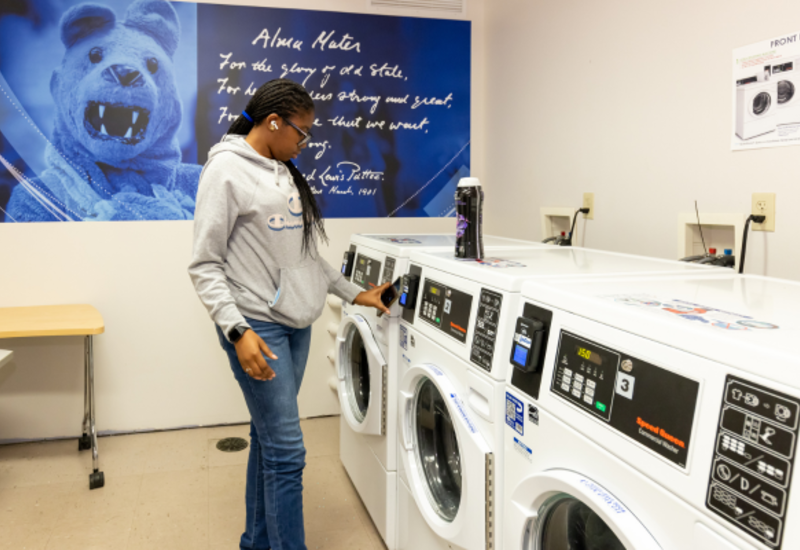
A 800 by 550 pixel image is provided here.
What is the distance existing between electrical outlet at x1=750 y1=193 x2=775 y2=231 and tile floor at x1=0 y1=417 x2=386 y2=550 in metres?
1.61

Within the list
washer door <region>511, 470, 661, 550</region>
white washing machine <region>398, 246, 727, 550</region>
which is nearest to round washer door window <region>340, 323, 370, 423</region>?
white washing machine <region>398, 246, 727, 550</region>

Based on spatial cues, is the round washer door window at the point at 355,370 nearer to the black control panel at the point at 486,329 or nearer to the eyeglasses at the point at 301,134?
the eyeglasses at the point at 301,134

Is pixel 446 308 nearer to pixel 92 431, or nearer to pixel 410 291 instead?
pixel 410 291

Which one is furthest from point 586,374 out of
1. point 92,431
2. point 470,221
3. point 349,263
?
point 92,431

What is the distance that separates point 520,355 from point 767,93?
1.08m

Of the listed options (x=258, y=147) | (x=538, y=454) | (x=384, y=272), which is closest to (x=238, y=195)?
(x=258, y=147)

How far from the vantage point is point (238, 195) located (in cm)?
162

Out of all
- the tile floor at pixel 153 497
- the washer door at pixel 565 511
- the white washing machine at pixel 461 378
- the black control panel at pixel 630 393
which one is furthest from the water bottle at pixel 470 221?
the tile floor at pixel 153 497

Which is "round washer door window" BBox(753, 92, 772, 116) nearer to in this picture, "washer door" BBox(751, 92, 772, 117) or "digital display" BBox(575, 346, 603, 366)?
"washer door" BBox(751, 92, 772, 117)

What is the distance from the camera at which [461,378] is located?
1.46m

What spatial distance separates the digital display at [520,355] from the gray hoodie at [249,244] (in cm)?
73

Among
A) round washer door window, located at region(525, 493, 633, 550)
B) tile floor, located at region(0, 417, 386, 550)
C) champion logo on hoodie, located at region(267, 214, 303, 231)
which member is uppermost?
champion logo on hoodie, located at region(267, 214, 303, 231)

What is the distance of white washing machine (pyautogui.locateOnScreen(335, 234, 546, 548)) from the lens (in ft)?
6.57

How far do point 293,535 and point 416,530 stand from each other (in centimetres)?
37
